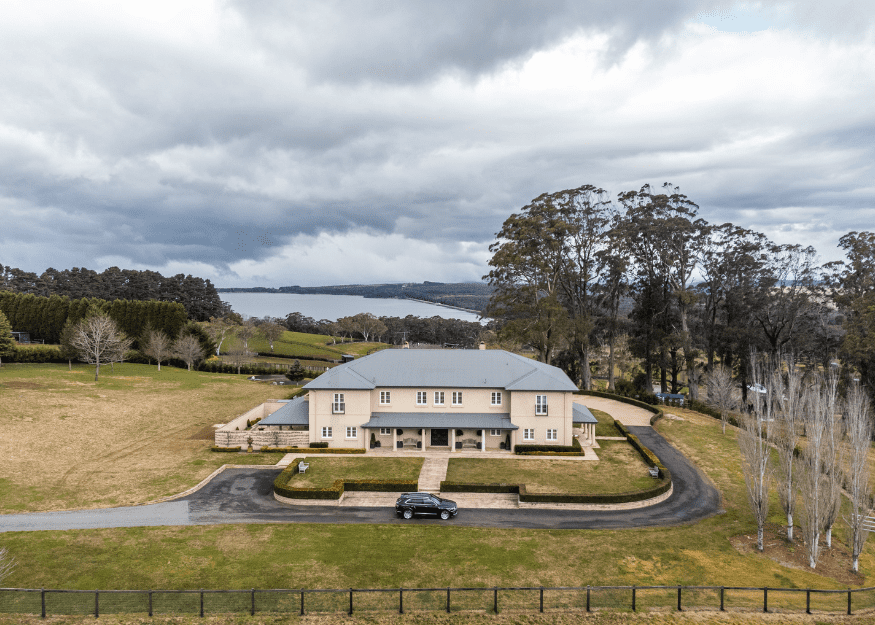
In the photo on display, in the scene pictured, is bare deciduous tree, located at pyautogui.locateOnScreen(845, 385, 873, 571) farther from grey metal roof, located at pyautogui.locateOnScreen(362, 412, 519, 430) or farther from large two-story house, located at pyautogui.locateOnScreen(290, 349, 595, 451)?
grey metal roof, located at pyautogui.locateOnScreen(362, 412, 519, 430)

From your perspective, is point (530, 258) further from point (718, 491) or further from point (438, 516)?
point (438, 516)

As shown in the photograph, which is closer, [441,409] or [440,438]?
[440,438]

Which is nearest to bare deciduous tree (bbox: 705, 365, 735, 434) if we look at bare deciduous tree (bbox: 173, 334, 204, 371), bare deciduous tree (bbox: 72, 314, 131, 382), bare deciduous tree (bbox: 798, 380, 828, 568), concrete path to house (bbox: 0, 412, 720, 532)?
concrete path to house (bbox: 0, 412, 720, 532)

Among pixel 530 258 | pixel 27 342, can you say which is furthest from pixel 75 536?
pixel 27 342

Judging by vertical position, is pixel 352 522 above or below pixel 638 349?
below

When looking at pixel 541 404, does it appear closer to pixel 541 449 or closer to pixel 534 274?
pixel 541 449

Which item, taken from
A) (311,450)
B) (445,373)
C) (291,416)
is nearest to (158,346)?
(291,416)

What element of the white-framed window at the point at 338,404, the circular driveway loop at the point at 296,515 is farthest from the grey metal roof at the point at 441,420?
the circular driveway loop at the point at 296,515
